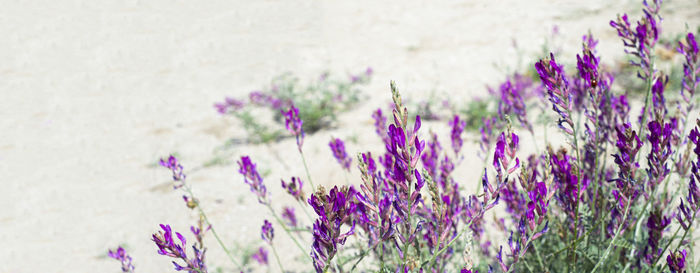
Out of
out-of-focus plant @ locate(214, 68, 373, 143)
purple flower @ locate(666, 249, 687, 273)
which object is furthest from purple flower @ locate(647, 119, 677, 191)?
out-of-focus plant @ locate(214, 68, 373, 143)

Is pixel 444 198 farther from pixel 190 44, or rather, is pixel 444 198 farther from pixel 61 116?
pixel 190 44

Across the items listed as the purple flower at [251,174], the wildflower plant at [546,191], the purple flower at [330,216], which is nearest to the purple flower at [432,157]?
the wildflower plant at [546,191]

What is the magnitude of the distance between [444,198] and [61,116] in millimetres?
8056

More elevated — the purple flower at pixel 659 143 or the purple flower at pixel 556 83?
the purple flower at pixel 556 83

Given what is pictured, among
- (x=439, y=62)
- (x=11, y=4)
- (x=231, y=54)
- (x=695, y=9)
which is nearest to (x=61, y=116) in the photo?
(x=231, y=54)

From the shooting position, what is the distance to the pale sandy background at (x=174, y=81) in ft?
15.4

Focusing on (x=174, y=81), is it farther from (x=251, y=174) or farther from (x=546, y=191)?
(x=546, y=191)

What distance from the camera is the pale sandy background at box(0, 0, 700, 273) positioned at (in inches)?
184

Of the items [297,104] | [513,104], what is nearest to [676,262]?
[513,104]

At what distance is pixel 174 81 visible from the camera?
9.09 meters

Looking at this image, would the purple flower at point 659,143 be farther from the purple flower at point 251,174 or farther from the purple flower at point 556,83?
the purple flower at point 251,174

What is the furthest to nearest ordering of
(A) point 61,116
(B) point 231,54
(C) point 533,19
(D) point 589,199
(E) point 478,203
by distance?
(B) point 231,54 < (C) point 533,19 < (A) point 61,116 < (E) point 478,203 < (D) point 589,199

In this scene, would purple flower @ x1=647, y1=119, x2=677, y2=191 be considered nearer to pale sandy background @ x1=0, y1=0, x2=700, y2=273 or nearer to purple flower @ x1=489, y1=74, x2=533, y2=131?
purple flower @ x1=489, y1=74, x2=533, y2=131

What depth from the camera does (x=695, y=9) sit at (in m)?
7.75
